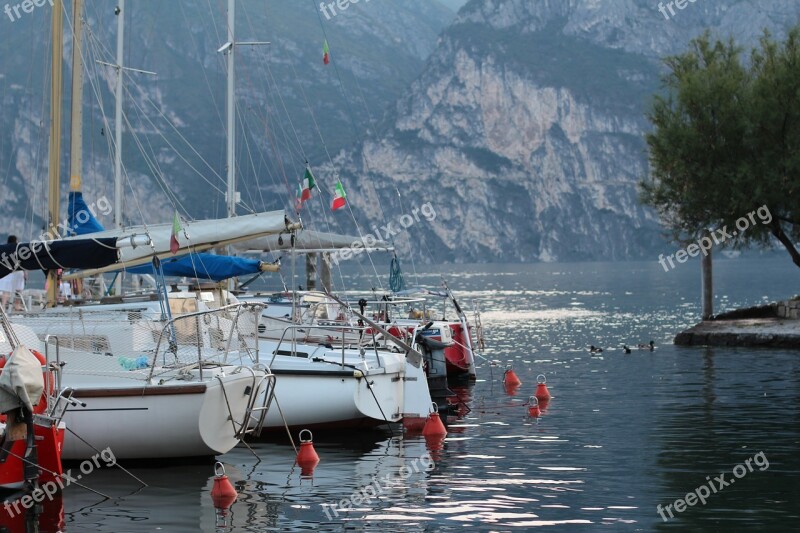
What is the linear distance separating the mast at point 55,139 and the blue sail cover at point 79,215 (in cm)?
87

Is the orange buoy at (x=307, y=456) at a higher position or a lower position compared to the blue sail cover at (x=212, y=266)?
lower

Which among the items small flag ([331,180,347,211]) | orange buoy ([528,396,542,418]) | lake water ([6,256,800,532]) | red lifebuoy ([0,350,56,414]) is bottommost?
lake water ([6,256,800,532])

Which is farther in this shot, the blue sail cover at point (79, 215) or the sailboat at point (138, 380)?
the blue sail cover at point (79, 215)

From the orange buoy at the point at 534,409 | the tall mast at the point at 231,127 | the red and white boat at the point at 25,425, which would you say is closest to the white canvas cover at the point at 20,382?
the red and white boat at the point at 25,425

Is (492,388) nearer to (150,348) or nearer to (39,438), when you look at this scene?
(150,348)

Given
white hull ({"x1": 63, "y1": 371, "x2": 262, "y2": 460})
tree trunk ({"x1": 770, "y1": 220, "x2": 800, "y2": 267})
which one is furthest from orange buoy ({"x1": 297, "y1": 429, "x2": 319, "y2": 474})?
tree trunk ({"x1": 770, "y1": 220, "x2": 800, "y2": 267})

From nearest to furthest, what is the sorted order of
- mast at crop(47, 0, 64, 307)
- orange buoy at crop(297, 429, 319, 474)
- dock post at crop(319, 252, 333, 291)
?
orange buoy at crop(297, 429, 319, 474), mast at crop(47, 0, 64, 307), dock post at crop(319, 252, 333, 291)

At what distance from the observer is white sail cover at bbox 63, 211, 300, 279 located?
25.6 m

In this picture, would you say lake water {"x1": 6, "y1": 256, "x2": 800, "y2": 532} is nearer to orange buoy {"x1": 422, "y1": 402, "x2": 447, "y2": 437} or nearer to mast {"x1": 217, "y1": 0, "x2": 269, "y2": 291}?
orange buoy {"x1": 422, "y1": 402, "x2": 447, "y2": 437}

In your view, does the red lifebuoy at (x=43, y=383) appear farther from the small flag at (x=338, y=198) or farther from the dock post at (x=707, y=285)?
the dock post at (x=707, y=285)

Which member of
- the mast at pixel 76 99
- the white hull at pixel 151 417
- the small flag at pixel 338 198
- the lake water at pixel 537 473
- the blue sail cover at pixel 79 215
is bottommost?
Answer: the lake water at pixel 537 473

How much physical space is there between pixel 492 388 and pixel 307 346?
35.4 feet

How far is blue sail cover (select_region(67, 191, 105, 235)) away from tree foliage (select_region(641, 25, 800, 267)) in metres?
27.6

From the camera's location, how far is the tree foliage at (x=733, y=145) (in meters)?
48.9
